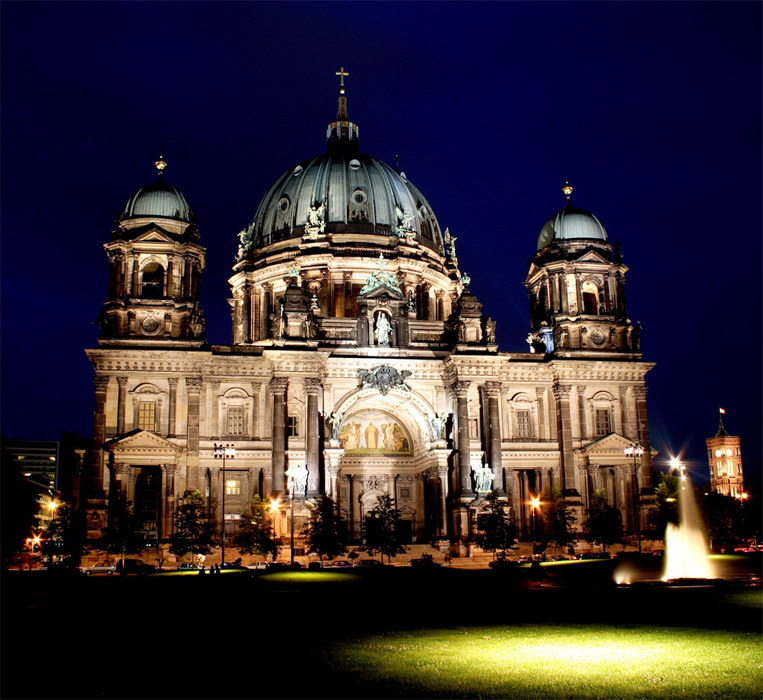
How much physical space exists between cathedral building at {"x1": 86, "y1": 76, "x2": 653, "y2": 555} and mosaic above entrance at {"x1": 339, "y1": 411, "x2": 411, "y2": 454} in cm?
12

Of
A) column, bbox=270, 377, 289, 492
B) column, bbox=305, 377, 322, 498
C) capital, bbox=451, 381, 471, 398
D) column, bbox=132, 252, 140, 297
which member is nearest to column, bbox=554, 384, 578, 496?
capital, bbox=451, 381, 471, 398

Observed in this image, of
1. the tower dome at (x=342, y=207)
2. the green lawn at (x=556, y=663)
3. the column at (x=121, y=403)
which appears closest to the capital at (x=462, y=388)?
the tower dome at (x=342, y=207)

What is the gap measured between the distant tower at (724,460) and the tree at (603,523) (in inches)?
4937

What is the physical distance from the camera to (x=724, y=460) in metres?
189

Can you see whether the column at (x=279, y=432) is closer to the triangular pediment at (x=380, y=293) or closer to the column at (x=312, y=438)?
the column at (x=312, y=438)

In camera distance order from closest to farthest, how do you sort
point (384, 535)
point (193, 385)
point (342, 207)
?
point (384, 535) → point (193, 385) → point (342, 207)

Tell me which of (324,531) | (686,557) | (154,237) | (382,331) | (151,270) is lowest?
(686,557)

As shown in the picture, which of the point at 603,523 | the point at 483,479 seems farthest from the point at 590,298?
the point at 603,523

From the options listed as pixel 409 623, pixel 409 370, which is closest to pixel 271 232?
pixel 409 370

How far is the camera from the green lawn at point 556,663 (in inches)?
643

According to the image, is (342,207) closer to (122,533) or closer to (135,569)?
(122,533)

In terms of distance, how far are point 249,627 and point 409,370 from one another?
1890 inches

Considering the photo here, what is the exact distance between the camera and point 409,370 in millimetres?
71812

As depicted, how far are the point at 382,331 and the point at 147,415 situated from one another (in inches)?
A: 793
